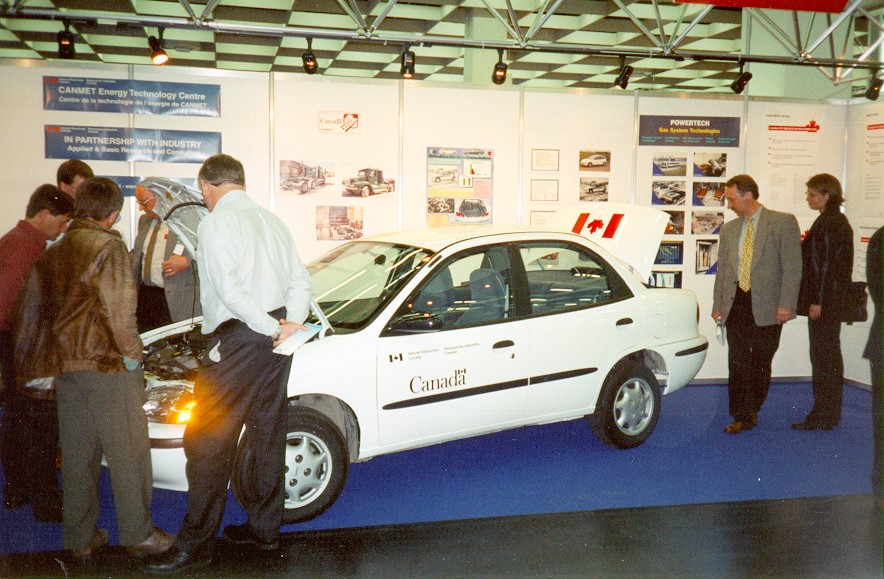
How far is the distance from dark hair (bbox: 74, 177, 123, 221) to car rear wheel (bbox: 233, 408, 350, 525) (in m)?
1.31

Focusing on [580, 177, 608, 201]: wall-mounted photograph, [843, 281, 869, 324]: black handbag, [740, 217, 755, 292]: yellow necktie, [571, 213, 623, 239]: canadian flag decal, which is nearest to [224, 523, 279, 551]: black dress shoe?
[571, 213, 623, 239]: canadian flag decal

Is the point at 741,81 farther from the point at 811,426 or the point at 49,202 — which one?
the point at 49,202

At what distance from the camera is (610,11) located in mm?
9820

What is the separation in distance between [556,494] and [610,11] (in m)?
7.38

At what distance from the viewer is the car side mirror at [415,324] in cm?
414

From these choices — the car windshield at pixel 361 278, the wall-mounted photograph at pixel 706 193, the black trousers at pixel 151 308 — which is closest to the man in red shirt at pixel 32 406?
the black trousers at pixel 151 308

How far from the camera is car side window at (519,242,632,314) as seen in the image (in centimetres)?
479

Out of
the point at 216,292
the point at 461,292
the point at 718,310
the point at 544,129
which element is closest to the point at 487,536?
the point at 461,292

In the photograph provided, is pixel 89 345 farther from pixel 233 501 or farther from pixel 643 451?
pixel 643 451

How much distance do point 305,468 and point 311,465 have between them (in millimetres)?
34

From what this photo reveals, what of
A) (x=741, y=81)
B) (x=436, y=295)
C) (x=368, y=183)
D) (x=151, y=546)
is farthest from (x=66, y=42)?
(x=741, y=81)

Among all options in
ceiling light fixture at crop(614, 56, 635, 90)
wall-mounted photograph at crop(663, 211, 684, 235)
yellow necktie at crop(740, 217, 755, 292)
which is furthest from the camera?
wall-mounted photograph at crop(663, 211, 684, 235)

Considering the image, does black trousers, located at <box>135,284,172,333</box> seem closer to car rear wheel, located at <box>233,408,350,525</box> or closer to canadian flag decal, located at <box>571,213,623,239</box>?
car rear wheel, located at <box>233,408,350,525</box>

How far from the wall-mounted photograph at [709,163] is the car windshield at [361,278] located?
4.01 meters
